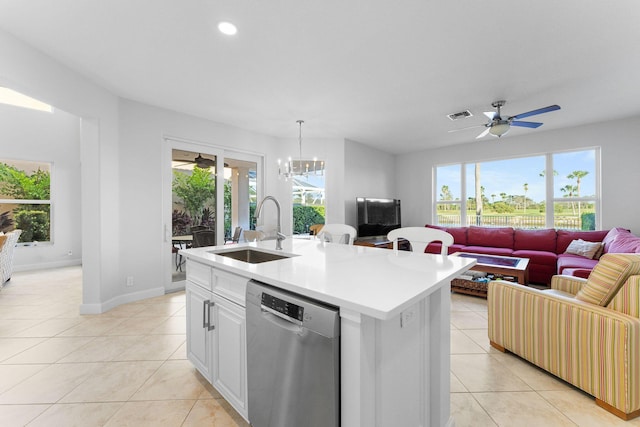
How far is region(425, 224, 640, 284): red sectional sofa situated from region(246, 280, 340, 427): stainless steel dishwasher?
3.61m

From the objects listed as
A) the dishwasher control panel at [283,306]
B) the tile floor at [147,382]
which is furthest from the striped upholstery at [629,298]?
the dishwasher control panel at [283,306]

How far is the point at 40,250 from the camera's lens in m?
5.41

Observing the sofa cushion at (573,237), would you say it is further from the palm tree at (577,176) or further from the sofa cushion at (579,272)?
the sofa cushion at (579,272)

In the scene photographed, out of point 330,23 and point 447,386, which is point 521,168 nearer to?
point 330,23

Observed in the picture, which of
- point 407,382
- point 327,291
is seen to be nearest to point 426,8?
point 327,291

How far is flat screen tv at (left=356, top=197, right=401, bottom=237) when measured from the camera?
17.9 ft

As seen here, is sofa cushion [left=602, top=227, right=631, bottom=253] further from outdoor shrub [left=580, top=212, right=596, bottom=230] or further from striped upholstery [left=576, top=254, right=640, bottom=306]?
striped upholstery [left=576, top=254, right=640, bottom=306]

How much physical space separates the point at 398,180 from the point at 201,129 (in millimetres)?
4722

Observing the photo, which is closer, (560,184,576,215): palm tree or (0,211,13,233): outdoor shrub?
(560,184,576,215): palm tree

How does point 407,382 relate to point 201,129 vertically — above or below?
below

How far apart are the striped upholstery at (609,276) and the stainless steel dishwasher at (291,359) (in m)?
1.85

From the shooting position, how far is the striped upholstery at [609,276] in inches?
62.8

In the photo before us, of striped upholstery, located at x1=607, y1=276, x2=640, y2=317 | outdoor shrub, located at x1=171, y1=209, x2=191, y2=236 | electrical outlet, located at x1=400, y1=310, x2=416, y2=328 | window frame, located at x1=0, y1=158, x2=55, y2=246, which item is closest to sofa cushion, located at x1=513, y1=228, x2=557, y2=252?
striped upholstery, located at x1=607, y1=276, x2=640, y2=317

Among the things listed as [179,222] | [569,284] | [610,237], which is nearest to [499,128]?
[569,284]
